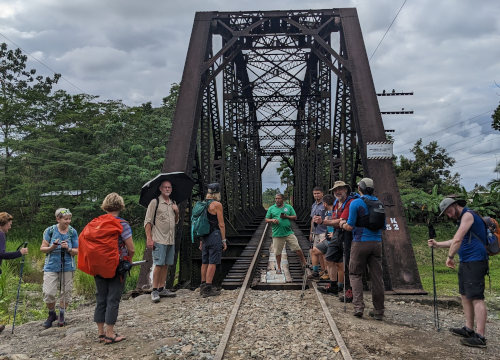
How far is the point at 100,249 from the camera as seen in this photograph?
3.88 meters

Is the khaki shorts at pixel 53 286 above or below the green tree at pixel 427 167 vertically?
below

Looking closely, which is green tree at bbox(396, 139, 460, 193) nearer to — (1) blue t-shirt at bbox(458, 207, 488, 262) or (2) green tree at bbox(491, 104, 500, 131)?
(2) green tree at bbox(491, 104, 500, 131)

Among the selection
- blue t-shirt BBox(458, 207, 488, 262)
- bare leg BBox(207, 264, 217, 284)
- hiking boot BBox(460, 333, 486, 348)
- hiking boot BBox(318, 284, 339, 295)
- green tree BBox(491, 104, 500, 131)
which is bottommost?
hiking boot BBox(460, 333, 486, 348)

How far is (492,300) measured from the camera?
6984 mm

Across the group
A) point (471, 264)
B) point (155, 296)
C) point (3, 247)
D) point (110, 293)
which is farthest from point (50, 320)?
point (471, 264)

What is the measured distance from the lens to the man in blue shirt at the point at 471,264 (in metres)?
3.96

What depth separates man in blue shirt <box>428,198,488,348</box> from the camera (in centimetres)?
396

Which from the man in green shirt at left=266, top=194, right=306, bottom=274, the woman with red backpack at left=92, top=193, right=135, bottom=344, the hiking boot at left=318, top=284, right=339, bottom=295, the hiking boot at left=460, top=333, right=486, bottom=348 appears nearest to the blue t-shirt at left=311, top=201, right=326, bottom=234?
the man in green shirt at left=266, top=194, right=306, bottom=274

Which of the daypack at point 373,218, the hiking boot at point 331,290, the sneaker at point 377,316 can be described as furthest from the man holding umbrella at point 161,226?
the sneaker at point 377,316

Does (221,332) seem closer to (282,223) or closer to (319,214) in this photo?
(319,214)

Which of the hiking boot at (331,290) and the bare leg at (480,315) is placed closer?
the bare leg at (480,315)

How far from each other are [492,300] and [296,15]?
7568 millimetres

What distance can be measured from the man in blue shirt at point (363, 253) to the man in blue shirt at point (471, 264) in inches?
36.4

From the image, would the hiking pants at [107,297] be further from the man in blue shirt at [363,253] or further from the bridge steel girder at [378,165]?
the bridge steel girder at [378,165]
